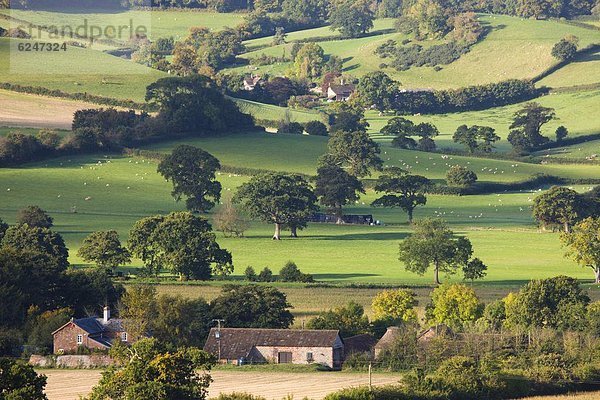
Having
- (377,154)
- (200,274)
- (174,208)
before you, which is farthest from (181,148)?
(200,274)

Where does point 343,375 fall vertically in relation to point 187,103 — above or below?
below

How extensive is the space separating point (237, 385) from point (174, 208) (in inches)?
2320

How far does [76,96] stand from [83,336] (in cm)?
9287

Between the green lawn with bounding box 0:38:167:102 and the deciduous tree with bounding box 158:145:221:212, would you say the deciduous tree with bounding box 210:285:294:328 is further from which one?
the green lawn with bounding box 0:38:167:102

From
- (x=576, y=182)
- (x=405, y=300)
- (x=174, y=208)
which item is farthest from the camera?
(x=576, y=182)

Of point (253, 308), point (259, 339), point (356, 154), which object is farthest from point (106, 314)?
point (356, 154)

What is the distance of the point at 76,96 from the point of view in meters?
166

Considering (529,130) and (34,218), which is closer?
(34,218)

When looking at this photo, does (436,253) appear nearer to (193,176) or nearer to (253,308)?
(253,308)

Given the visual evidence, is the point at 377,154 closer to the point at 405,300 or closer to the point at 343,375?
the point at 405,300

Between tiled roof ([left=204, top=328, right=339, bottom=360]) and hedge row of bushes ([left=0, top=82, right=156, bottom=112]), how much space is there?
87.8 meters

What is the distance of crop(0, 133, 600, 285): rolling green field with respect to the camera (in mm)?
102125

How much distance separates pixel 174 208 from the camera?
124m

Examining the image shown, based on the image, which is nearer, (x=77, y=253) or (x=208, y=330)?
(x=208, y=330)
